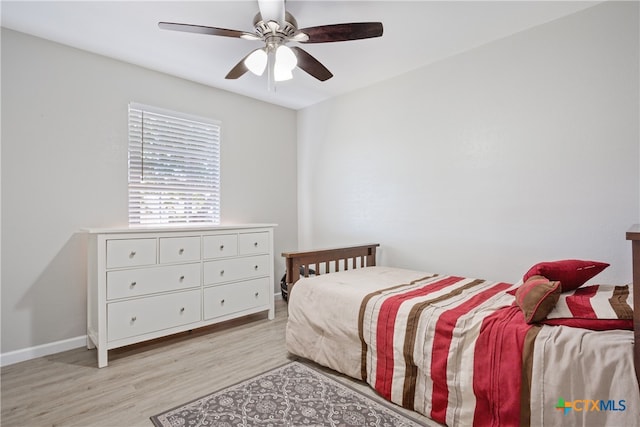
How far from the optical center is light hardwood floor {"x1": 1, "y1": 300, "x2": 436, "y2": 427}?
5.63 feet

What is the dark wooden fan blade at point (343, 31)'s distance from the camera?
177 cm

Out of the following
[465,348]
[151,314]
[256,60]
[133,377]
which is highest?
[256,60]

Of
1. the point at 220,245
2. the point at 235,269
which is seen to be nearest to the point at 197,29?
the point at 220,245

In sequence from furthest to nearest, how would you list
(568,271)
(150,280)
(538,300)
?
(150,280) → (568,271) → (538,300)

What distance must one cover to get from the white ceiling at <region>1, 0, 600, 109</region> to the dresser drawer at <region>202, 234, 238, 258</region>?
1.54 m

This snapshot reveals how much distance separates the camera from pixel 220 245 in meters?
2.85

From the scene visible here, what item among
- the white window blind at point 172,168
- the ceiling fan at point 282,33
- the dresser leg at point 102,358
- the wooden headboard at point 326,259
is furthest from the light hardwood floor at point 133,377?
the ceiling fan at point 282,33

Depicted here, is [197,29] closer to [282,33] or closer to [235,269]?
[282,33]

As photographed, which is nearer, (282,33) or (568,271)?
(568,271)

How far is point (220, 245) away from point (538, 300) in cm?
233

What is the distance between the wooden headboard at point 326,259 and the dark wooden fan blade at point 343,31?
1.48 meters

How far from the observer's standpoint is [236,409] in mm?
1721

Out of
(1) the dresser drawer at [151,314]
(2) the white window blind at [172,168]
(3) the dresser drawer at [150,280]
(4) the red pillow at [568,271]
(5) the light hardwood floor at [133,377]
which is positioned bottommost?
(5) the light hardwood floor at [133,377]

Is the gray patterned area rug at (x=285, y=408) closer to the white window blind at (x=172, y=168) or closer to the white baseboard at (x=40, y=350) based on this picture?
the white baseboard at (x=40, y=350)
